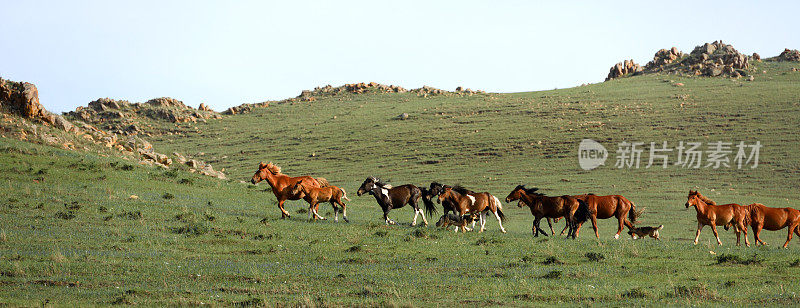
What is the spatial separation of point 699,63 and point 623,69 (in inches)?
565

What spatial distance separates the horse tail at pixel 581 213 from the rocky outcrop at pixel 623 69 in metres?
88.7

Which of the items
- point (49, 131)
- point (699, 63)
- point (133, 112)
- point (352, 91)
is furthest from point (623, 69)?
point (49, 131)

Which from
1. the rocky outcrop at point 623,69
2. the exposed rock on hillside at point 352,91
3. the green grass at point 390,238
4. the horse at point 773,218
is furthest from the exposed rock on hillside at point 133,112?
the horse at point 773,218

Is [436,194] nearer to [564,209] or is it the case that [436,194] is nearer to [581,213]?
[564,209]

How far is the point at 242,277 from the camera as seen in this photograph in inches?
537

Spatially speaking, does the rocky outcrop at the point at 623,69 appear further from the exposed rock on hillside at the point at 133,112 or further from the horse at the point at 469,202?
the horse at the point at 469,202

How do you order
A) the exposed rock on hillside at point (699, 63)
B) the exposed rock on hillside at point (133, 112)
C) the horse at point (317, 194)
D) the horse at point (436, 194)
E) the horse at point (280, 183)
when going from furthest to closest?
1. the exposed rock on hillside at point (699, 63)
2. the exposed rock on hillside at point (133, 112)
3. the horse at point (280, 183)
4. the horse at point (317, 194)
5. the horse at point (436, 194)

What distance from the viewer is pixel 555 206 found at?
21250 millimetres

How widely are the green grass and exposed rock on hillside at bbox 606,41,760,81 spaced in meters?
25.8

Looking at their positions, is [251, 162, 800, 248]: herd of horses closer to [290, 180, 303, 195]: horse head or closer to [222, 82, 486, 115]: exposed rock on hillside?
[290, 180, 303, 195]: horse head

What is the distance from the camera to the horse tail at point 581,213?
21.1 meters

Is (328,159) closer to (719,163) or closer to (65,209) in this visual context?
(719,163)

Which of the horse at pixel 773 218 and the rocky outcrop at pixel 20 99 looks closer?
the horse at pixel 773 218

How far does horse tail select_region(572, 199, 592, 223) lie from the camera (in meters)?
21.1
